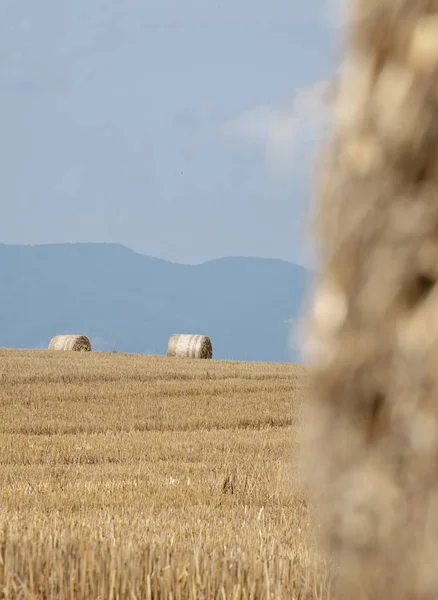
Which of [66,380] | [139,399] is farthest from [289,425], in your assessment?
[66,380]

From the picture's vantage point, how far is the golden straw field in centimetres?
284

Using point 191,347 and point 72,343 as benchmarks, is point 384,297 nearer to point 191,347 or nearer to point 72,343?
point 191,347

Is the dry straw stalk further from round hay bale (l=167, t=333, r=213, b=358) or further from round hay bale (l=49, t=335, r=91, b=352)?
round hay bale (l=49, t=335, r=91, b=352)

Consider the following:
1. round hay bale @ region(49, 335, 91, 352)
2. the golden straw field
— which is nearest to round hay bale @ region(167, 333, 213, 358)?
the golden straw field

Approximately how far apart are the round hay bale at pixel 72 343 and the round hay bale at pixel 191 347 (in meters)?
2.23

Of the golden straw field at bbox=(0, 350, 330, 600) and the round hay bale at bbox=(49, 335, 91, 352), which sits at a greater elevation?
the round hay bale at bbox=(49, 335, 91, 352)

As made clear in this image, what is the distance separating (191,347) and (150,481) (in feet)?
48.5

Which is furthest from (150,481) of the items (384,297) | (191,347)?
(191,347)

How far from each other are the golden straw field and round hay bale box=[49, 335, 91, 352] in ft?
5.41

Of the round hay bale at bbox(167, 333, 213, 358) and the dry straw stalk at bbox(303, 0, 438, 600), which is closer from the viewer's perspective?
the dry straw stalk at bbox(303, 0, 438, 600)

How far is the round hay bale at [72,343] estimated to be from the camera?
22.9 m

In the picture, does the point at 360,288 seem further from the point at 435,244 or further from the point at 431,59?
the point at 431,59

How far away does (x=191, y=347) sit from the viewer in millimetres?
22281

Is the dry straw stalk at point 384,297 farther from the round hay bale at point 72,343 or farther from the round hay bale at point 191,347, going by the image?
the round hay bale at point 72,343
